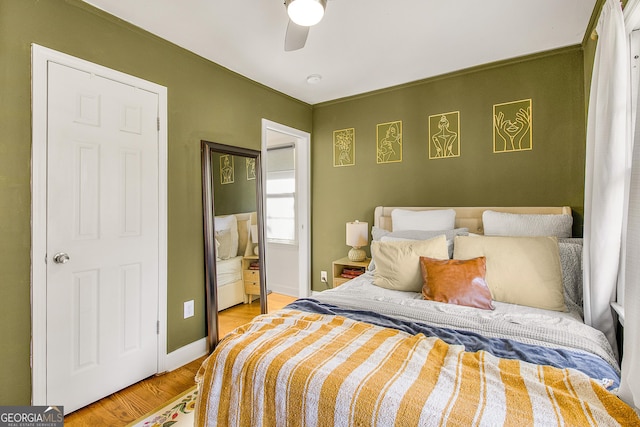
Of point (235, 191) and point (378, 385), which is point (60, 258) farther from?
point (378, 385)

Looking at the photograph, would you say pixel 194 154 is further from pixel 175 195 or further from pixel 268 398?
pixel 268 398

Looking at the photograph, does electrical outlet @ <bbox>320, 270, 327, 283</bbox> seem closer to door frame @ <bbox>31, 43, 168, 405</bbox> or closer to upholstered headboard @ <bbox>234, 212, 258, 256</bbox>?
upholstered headboard @ <bbox>234, 212, 258, 256</bbox>

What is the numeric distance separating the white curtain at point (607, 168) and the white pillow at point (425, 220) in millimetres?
1035

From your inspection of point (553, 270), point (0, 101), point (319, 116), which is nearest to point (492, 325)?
point (553, 270)

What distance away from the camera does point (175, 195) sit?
246 centimetres

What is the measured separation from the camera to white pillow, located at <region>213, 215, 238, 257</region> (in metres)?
2.76

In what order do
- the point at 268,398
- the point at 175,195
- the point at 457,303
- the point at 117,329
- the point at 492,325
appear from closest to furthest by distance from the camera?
1. the point at 268,398
2. the point at 492,325
3. the point at 457,303
4. the point at 117,329
5. the point at 175,195

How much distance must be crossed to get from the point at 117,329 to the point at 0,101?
1499 mm

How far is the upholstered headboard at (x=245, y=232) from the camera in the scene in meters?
2.96

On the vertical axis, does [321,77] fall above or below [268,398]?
above

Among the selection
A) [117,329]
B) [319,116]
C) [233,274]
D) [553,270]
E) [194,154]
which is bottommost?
[117,329]

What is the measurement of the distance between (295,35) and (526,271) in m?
1.99

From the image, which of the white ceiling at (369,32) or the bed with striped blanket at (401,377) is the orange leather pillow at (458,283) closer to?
the bed with striped blanket at (401,377)

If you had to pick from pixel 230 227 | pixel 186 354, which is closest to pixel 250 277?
pixel 230 227
